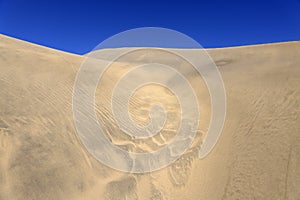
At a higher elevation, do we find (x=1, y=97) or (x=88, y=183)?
(x=1, y=97)

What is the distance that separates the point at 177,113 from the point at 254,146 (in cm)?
378

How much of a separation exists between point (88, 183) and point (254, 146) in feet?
13.5

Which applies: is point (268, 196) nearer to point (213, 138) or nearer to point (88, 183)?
point (213, 138)

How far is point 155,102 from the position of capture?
1075 centimetres

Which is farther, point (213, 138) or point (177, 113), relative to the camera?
point (177, 113)

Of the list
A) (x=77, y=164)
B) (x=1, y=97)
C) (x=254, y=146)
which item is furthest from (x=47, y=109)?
(x=254, y=146)

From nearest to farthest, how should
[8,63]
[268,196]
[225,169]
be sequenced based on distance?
[268,196] < [225,169] < [8,63]

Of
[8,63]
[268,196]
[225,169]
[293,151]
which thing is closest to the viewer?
[268,196]

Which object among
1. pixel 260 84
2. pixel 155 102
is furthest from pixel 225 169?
pixel 155 102

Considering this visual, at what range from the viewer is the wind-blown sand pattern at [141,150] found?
574cm

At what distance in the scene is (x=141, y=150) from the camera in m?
7.73

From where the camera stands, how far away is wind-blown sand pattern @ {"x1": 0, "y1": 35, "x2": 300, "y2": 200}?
226 inches

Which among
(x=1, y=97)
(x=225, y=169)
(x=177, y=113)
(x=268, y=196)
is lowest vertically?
(x=268, y=196)

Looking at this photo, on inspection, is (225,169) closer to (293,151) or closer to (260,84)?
(293,151)
